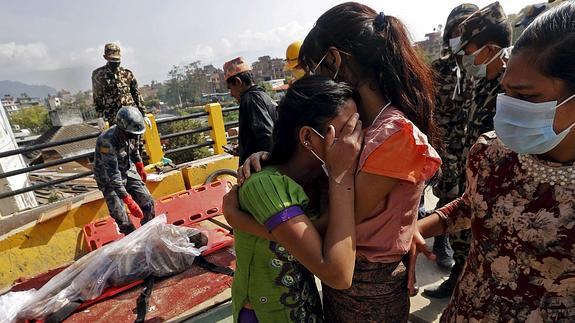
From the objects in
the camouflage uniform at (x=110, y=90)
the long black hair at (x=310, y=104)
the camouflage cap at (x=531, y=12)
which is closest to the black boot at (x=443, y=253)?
the camouflage cap at (x=531, y=12)

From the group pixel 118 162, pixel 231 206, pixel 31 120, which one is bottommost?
pixel 31 120

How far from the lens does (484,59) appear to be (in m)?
2.24

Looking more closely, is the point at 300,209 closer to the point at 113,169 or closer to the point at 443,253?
the point at 443,253

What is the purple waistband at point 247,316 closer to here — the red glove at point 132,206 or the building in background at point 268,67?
the red glove at point 132,206

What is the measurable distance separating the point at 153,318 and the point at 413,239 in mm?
2510

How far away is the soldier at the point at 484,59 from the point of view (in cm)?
220

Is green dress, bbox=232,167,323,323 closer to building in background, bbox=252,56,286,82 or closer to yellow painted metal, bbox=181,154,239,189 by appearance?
yellow painted metal, bbox=181,154,239,189

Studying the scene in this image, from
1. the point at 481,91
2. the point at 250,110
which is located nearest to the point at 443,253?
the point at 481,91

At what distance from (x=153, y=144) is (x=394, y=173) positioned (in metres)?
5.32

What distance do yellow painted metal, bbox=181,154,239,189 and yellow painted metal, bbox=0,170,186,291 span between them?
1.25 meters

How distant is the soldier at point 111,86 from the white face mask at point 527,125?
5009mm

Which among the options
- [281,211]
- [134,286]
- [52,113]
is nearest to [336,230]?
[281,211]

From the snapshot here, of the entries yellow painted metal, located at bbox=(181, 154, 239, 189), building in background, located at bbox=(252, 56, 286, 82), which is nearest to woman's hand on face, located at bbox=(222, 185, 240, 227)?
yellow painted metal, located at bbox=(181, 154, 239, 189)

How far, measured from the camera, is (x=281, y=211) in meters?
1.06
